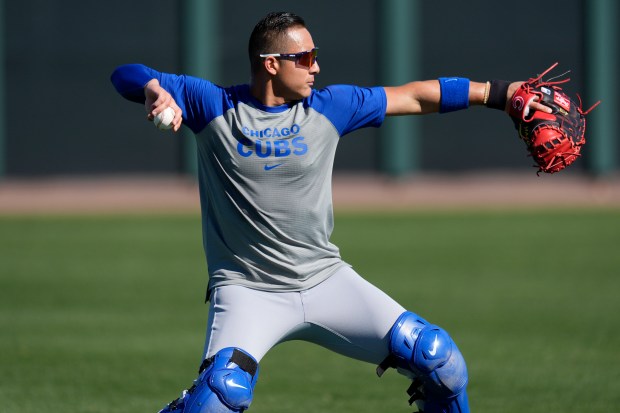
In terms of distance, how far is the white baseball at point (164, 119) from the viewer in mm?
5012

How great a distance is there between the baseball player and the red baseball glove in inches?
2.4

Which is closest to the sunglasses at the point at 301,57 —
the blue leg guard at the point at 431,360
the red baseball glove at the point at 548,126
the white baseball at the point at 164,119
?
the white baseball at the point at 164,119

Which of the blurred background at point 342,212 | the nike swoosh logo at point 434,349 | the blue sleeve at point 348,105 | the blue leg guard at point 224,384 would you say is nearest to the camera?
the blue leg guard at point 224,384

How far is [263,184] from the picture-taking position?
5.46 meters

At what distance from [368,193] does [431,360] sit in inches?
827

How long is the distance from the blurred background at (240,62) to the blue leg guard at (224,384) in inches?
887

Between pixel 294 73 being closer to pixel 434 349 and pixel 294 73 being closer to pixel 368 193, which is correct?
pixel 434 349

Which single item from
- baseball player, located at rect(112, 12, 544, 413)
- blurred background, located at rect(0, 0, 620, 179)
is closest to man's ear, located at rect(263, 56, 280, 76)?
baseball player, located at rect(112, 12, 544, 413)

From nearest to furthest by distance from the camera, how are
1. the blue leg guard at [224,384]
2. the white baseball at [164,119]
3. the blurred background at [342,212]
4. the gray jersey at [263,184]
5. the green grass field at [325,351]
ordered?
the blue leg guard at [224,384], the white baseball at [164,119], the gray jersey at [263,184], the green grass field at [325,351], the blurred background at [342,212]

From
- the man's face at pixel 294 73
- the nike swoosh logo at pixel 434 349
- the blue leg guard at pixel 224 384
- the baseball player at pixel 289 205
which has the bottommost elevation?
the blue leg guard at pixel 224 384

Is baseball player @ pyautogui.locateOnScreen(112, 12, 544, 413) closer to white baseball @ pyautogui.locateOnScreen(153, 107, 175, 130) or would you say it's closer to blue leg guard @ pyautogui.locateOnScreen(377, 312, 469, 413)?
blue leg guard @ pyautogui.locateOnScreen(377, 312, 469, 413)

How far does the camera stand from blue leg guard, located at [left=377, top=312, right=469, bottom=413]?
17.1 feet

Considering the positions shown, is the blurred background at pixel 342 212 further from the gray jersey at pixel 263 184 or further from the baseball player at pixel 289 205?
the gray jersey at pixel 263 184

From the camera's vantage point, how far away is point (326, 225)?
18.4ft
